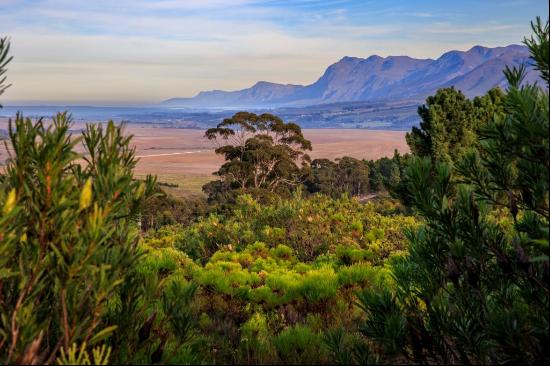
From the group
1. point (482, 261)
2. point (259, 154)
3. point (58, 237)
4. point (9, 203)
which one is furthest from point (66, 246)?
point (259, 154)

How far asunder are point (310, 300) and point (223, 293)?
0.83m

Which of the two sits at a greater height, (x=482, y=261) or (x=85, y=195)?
(x=85, y=195)

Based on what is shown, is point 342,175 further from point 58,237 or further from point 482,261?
point 58,237

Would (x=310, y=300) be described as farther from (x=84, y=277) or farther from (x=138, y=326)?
(x=84, y=277)

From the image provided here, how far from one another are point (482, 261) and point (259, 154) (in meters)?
33.5

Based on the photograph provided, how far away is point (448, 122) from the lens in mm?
28203

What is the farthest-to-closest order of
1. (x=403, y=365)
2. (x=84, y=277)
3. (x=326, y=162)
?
(x=326, y=162)
(x=403, y=365)
(x=84, y=277)

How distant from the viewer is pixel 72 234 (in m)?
1.67

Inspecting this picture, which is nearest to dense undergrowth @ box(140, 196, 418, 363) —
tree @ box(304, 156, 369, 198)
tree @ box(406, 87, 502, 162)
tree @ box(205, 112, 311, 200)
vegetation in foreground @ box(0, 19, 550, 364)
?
vegetation in foreground @ box(0, 19, 550, 364)

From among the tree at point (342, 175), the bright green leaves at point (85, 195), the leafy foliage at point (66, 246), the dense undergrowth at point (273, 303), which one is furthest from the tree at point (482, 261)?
the tree at point (342, 175)

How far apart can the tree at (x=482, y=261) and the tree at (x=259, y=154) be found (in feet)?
100

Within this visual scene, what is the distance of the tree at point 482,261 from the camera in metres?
1.98

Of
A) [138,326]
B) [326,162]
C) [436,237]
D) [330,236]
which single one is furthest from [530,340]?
[326,162]

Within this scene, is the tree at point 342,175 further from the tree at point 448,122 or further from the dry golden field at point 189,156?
the dry golden field at point 189,156
